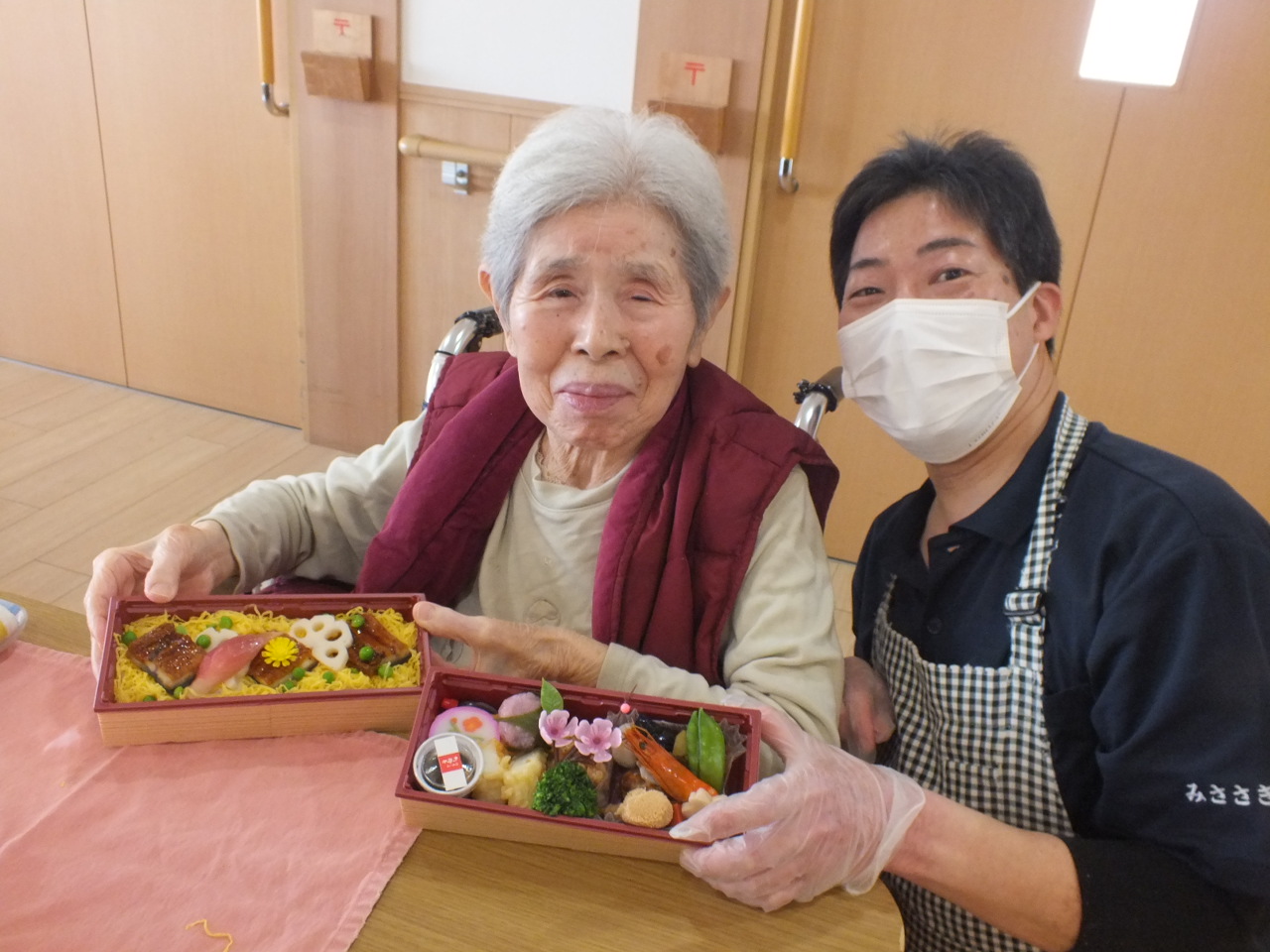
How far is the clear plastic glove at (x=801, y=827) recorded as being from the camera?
0.79 meters

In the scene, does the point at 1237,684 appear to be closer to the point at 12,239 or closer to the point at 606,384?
the point at 606,384

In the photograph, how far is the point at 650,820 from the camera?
802mm

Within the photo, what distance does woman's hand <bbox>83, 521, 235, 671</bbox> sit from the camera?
1048 millimetres

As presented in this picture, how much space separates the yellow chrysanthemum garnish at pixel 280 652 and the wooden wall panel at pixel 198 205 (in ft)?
8.84

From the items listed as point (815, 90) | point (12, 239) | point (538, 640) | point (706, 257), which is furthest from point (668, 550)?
point (12, 239)

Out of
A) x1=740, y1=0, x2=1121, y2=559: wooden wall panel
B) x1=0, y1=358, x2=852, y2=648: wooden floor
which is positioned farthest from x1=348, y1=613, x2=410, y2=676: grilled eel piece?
x1=740, y1=0, x2=1121, y2=559: wooden wall panel

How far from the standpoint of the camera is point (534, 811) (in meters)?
0.80

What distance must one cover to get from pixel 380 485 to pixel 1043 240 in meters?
1.00

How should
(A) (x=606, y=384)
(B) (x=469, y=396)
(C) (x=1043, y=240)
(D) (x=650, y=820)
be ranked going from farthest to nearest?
(B) (x=469, y=396)
(C) (x=1043, y=240)
(A) (x=606, y=384)
(D) (x=650, y=820)

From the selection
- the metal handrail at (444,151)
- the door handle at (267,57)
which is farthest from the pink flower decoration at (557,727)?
the door handle at (267,57)

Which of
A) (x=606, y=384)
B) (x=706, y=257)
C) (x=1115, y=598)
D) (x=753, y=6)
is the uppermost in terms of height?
(x=753, y=6)

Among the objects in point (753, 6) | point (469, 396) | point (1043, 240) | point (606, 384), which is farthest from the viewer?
point (753, 6)

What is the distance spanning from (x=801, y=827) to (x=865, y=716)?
1.42ft

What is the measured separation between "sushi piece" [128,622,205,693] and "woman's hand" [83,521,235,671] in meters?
0.05
